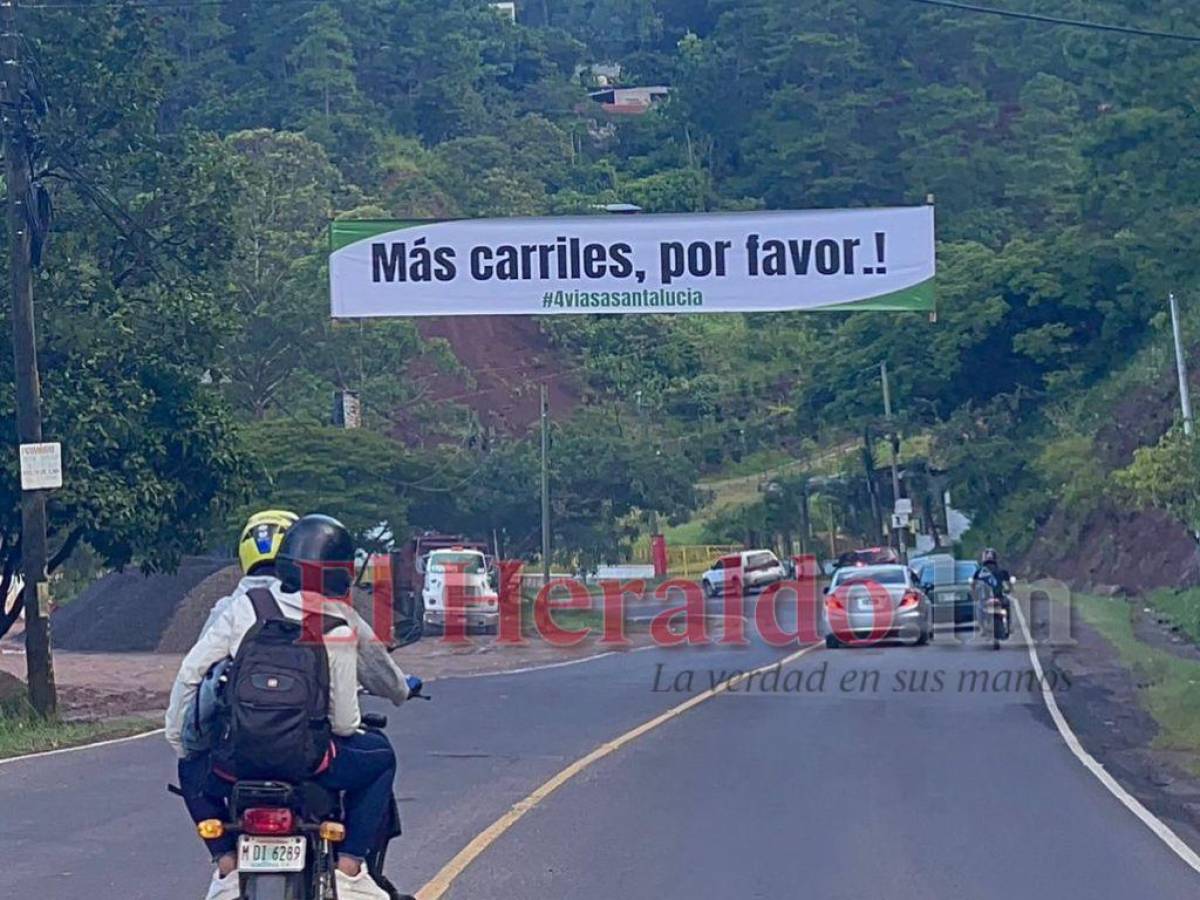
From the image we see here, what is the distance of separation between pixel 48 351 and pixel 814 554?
2096 inches

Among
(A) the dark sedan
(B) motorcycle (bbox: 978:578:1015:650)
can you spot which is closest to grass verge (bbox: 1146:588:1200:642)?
(B) motorcycle (bbox: 978:578:1015:650)

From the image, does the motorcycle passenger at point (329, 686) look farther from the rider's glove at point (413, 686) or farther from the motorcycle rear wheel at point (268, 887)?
the rider's glove at point (413, 686)

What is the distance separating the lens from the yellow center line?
10.3 meters

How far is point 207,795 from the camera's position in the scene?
6867 mm

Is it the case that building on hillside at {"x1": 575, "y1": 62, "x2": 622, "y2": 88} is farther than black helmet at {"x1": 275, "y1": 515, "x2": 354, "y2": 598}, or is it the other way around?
building on hillside at {"x1": 575, "y1": 62, "x2": 622, "y2": 88}

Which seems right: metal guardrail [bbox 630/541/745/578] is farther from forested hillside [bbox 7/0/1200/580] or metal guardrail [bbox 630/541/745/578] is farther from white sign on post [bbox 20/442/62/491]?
white sign on post [bbox 20/442/62/491]

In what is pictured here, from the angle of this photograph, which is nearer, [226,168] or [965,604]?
A: [226,168]

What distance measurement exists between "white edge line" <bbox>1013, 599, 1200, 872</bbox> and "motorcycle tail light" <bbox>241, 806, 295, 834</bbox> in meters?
6.25

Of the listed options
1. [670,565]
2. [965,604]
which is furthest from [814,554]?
[965,604]

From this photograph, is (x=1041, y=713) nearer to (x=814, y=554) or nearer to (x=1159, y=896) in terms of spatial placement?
(x=1159, y=896)

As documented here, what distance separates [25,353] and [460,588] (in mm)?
25138

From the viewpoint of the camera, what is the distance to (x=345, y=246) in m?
21.0

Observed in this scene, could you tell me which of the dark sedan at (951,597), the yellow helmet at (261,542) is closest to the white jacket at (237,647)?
the yellow helmet at (261,542)

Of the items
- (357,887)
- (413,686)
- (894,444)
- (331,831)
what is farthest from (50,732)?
(894,444)
